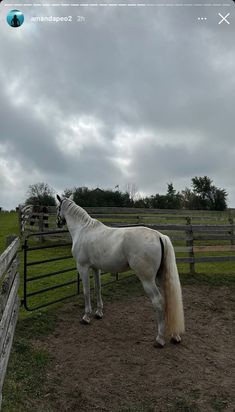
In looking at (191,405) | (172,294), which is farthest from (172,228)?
(191,405)

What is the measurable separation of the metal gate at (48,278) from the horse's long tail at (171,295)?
6.75 ft

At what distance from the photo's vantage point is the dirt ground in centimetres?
323

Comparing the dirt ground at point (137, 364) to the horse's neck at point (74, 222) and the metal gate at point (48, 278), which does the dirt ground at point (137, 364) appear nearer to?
the metal gate at point (48, 278)

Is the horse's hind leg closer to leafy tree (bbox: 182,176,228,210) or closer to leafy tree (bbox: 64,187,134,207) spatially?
leafy tree (bbox: 64,187,134,207)

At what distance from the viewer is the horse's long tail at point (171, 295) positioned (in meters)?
4.41

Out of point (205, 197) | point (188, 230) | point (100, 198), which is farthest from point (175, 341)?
point (205, 197)

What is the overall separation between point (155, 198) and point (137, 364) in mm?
37641

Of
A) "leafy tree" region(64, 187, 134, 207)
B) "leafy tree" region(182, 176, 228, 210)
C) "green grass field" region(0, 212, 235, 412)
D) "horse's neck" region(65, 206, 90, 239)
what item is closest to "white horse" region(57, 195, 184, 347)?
"horse's neck" region(65, 206, 90, 239)

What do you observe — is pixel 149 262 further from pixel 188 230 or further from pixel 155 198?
pixel 155 198

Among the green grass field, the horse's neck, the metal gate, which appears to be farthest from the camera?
the horse's neck

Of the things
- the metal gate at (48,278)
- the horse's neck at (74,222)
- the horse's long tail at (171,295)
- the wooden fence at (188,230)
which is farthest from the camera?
the wooden fence at (188,230)

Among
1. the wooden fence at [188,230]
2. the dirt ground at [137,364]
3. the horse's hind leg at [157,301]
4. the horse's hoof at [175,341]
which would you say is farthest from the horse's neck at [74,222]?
the horse's hoof at [175,341]

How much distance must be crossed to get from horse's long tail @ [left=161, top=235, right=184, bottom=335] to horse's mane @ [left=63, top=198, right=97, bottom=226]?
5.05 ft

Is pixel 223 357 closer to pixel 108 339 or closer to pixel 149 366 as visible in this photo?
pixel 149 366
